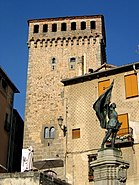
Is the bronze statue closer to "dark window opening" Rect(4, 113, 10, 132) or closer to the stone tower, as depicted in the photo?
the stone tower

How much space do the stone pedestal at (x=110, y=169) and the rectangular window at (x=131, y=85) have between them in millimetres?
12731

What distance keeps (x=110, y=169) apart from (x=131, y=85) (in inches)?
532

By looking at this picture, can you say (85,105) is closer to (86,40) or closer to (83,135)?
(83,135)

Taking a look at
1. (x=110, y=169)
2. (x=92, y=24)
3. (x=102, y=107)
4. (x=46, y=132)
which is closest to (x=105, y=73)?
(x=46, y=132)

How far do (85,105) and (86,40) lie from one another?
10683mm

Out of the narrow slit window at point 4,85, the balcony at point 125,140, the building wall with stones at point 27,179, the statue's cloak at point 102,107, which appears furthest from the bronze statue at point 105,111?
the narrow slit window at point 4,85

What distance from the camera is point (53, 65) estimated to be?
34312 mm

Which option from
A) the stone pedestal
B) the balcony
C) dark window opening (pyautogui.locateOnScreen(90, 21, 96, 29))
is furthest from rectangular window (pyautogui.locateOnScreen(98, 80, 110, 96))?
the stone pedestal

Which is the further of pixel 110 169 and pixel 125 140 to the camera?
pixel 125 140

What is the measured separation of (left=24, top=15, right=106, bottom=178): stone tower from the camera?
31.0 metres

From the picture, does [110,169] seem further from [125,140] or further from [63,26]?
[63,26]

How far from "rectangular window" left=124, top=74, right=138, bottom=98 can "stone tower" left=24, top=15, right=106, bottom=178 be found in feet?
23.6

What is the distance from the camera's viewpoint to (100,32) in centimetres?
3559

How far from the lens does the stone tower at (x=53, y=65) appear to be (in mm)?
31031
